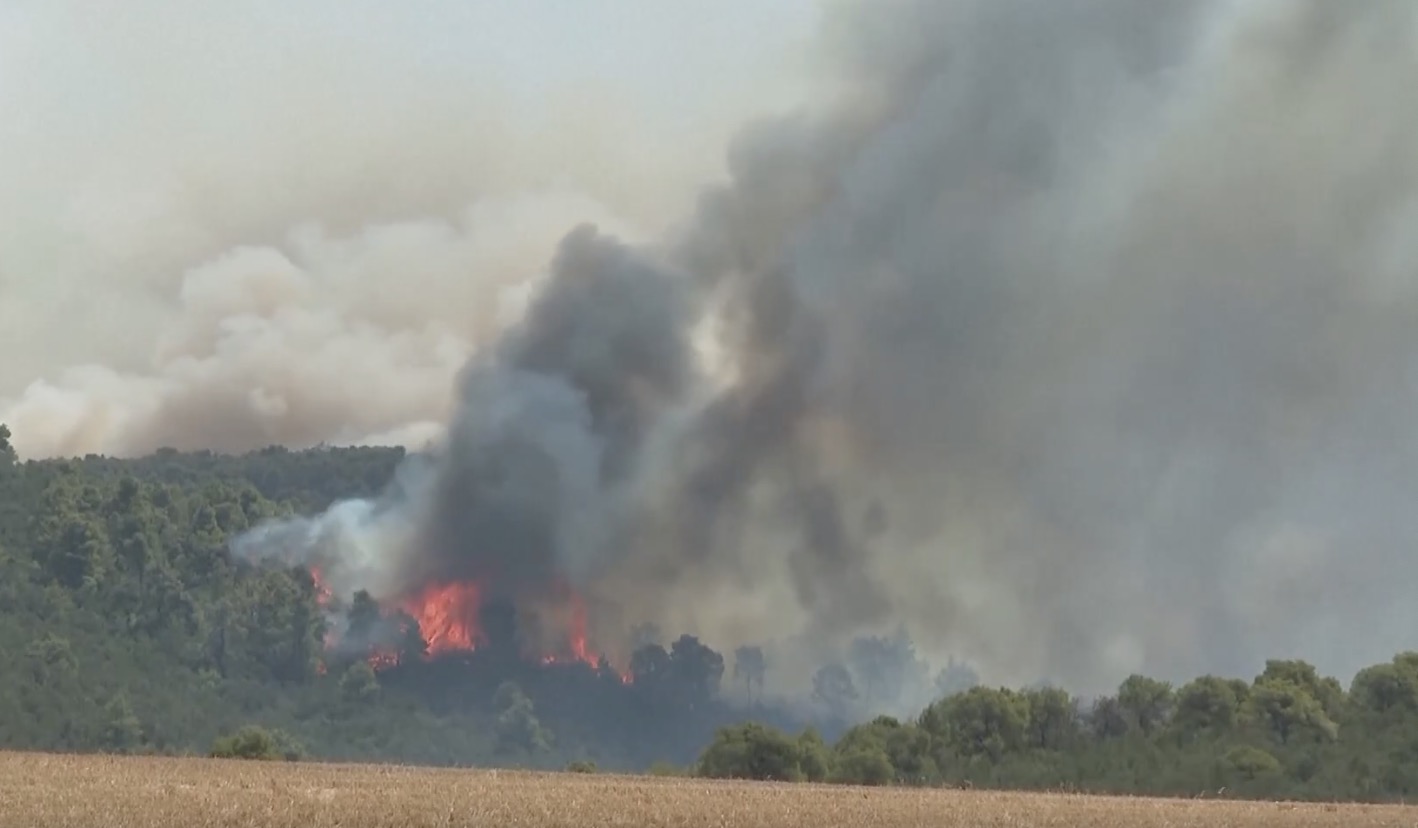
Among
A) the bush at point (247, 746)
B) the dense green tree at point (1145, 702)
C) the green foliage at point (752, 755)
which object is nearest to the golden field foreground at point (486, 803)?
the bush at point (247, 746)

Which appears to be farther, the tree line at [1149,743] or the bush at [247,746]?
the tree line at [1149,743]

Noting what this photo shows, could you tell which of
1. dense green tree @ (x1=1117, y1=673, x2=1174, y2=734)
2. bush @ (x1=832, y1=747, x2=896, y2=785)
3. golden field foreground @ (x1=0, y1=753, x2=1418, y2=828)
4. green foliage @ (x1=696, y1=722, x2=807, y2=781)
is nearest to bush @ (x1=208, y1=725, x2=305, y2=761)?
golden field foreground @ (x1=0, y1=753, x2=1418, y2=828)

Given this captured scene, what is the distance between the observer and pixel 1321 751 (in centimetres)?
14712

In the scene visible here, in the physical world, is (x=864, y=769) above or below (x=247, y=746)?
below

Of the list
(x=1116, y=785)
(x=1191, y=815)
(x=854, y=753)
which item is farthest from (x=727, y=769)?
(x=1191, y=815)

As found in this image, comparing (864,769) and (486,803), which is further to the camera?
(864,769)

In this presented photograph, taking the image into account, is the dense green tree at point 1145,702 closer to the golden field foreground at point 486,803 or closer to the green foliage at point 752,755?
the green foliage at point 752,755

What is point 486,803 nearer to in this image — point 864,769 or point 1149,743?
point 864,769

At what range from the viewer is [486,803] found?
204ft

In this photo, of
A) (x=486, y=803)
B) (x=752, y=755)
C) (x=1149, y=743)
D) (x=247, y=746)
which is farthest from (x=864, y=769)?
(x=486, y=803)

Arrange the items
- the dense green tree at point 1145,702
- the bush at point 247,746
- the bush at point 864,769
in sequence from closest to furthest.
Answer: the bush at point 247,746, the bush at point 864,769, the dense green tree at point 1145,702

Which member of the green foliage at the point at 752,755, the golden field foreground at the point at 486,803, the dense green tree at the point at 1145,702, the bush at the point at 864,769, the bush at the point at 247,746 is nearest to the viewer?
the golden field foreground at the point at 486,803

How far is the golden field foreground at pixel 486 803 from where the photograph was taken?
53312 mm

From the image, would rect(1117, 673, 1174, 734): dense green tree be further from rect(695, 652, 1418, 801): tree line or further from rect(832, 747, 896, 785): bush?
rect(832, 747, 896, 785): bush
